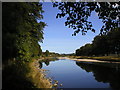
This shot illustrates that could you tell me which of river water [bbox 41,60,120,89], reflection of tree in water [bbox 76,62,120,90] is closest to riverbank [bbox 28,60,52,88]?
river water [bbox 41,60,120,89]

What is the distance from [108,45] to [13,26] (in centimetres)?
7365

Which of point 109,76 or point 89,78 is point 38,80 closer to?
point 89,78

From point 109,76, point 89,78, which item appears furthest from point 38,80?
point 109,76

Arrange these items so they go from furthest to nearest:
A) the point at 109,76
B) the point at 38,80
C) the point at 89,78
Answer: the point at 109,76, the point at 89,78, the point at 38,80

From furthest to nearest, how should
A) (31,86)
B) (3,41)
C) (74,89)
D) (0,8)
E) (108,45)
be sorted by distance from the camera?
(108,45) < (74,89) < (31,86) < (0,8) < (3,41)

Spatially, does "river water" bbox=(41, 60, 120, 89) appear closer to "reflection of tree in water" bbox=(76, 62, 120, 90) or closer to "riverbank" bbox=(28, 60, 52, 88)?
"reflection of tree in water" bbox=(76, 62, 120, 90)

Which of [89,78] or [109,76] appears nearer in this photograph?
[89,78]

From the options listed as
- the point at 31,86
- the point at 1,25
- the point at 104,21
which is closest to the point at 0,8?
the point at 1,25

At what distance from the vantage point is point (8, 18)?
4820 millimetres

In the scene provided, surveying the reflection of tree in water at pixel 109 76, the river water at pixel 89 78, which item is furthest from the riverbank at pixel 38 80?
the reflection of tree in water at pixel 109 76

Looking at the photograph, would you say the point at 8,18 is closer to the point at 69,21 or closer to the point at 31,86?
the point at 69,21

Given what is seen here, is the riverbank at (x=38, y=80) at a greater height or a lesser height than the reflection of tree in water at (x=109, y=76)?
greater

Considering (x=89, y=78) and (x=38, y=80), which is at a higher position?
(x=38, y=80)

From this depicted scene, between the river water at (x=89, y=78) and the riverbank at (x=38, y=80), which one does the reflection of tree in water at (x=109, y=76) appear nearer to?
the river water at (x=89, y=78)
